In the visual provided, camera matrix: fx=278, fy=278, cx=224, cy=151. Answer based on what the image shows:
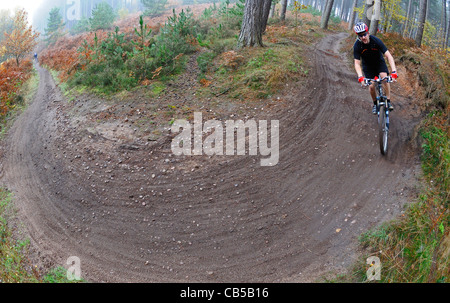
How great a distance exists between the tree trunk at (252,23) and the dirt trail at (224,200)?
3.64m

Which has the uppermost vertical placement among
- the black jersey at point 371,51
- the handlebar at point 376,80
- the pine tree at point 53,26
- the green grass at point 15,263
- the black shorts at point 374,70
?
the pine tree at point 53,26

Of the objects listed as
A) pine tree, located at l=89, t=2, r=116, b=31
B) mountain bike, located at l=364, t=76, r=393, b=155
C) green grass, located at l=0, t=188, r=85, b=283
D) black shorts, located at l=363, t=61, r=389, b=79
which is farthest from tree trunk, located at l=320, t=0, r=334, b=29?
green grass, located at l=0, t=188, r=85, b=283

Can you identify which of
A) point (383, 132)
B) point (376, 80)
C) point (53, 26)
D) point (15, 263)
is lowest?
point (15, 263)

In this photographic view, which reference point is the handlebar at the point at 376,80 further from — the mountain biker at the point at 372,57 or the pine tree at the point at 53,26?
the pine tree at the point at 53,26

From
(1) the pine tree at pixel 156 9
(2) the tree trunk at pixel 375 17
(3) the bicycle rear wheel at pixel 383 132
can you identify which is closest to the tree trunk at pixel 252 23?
(2) the tree trunk at pixel 375 17

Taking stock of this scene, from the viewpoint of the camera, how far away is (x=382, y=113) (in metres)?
6.20

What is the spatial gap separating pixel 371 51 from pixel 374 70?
46 cm

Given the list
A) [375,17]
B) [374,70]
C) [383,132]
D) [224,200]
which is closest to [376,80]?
[374,70]

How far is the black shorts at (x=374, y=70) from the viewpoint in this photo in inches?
256

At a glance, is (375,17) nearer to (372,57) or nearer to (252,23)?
(252,23)

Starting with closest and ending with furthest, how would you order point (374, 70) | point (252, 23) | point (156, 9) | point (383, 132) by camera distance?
point (383, 132)
point (374, 70)
point (252, 23)
point (156, 9)

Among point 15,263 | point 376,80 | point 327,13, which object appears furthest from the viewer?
point 327,13
